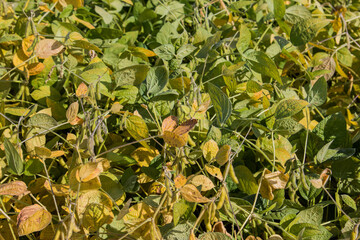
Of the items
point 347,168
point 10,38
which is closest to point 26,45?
point 10,38

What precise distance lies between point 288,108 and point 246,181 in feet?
0.58

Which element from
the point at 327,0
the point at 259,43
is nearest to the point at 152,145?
the point at 259,43

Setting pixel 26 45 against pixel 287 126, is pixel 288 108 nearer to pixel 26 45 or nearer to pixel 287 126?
pixel 287 126

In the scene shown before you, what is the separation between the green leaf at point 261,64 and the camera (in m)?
0.98

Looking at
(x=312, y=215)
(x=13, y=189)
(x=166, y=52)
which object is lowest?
(x=312, y=215)

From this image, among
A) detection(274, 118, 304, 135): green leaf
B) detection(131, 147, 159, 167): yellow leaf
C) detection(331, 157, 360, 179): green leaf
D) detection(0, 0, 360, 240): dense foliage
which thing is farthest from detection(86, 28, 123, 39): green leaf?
detection(331, 157, 360, 179): green leaf

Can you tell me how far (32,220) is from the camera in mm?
693

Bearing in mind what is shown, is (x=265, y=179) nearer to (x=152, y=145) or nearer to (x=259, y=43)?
(x=152, y=145)

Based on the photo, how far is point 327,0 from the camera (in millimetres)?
1602

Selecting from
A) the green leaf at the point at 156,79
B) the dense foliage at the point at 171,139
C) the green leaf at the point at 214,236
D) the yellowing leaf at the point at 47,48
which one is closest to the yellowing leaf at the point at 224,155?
the dense foliage at the point at 171,139

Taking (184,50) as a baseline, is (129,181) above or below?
below

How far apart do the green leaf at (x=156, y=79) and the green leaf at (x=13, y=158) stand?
301 millimetres

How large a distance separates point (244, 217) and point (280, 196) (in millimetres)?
85

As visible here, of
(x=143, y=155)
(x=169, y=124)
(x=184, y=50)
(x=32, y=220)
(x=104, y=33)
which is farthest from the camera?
(x=104, y=33)
